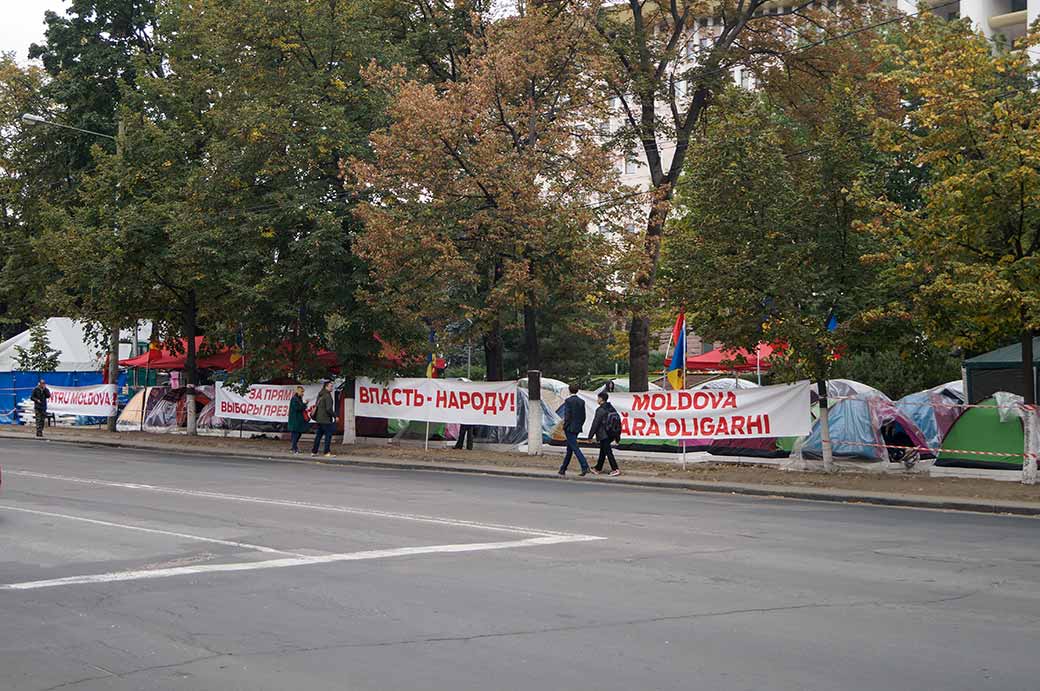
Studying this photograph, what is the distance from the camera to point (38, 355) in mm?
46781

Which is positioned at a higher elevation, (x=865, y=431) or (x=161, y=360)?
(x=161, y=360)

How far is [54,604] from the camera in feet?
29.2

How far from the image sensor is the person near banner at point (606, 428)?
2275 centimetres

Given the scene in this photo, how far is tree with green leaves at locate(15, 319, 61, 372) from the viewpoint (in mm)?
46188

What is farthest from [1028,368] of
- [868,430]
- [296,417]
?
[296,417]

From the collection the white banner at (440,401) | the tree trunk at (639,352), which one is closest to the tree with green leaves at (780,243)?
the white banner at (440,401)

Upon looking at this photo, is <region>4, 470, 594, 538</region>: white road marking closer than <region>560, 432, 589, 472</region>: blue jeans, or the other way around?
<region>4, 470, 594, 538</region>: white road marking

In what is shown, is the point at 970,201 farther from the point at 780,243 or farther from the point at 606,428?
the point at 606,428

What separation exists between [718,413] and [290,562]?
14.6 m

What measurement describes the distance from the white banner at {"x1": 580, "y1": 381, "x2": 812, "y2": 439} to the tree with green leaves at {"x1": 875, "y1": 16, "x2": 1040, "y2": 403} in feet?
11.5

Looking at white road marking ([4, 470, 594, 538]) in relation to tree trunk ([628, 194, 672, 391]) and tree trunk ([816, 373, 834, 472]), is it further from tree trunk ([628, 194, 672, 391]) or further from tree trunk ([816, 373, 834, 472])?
tree trunk ([628, 194, 672, 391])

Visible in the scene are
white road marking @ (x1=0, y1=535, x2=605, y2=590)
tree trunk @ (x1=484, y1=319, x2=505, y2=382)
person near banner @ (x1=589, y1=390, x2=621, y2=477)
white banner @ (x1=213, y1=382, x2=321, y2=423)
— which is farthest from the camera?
white banner @ (x1=213, y1=382, x2=321, y2=423)

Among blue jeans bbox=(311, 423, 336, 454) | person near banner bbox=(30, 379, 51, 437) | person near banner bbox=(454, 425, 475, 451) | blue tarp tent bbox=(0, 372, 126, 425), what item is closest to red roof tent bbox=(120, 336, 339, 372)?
blue tarp tent bbox=(0, 372, 126, 425)

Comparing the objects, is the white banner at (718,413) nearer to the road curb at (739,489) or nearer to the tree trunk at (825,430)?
the tree trunk at (825,430)
